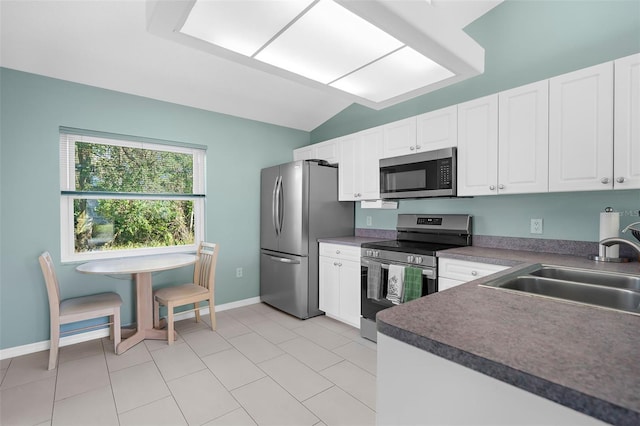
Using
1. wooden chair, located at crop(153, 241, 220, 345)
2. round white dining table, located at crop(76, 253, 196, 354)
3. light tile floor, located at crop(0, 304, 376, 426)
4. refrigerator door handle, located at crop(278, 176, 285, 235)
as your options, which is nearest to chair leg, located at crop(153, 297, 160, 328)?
wooden chair, located at crop(153, 241, 220, 345)

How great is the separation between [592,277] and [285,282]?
2.83 m

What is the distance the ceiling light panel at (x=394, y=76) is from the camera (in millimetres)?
1564

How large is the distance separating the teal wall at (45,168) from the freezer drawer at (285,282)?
582 mm

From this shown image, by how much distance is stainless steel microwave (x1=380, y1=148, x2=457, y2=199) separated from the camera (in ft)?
8.91

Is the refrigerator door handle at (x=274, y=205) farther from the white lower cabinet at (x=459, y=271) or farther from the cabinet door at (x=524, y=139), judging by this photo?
the cabinet door at (x=524, y=139)

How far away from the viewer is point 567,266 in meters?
1.81

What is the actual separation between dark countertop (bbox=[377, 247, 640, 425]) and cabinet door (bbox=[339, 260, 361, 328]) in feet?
6.83

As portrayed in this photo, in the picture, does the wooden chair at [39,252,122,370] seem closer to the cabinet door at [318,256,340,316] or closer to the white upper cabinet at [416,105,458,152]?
the cabinet door at [318,256,340,316]

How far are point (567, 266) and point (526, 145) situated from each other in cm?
95

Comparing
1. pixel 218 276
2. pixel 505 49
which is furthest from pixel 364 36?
pixel 218 276

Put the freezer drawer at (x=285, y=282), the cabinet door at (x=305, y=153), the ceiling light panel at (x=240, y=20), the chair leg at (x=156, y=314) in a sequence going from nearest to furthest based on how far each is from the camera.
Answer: the ceiling light panel at (x=240, y=20) < the chair leg at (x=156, y=314) < the freezer drawer at (x=285, y=282) < the cabinet door at (x=305, y=153)

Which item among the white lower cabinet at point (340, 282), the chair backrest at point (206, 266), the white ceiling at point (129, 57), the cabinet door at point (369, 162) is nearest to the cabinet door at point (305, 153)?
the white ceiling at point (129, 57)

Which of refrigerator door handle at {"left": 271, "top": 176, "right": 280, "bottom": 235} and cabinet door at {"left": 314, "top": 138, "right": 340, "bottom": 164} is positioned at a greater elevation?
cabinet door at {"left": 314, "top": 138, "right": 340, "bottom": 164}

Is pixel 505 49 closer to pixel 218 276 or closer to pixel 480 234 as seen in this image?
pixel 480 234
